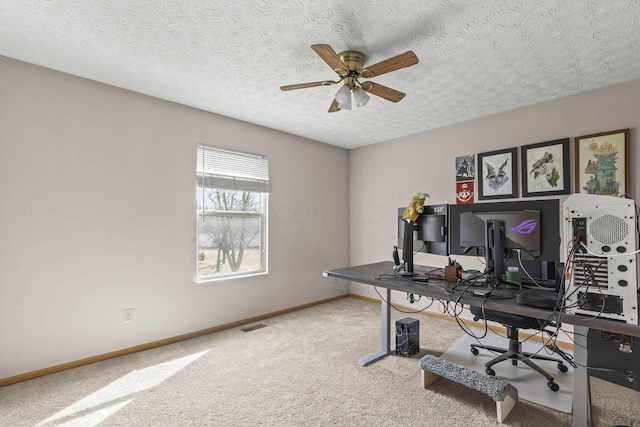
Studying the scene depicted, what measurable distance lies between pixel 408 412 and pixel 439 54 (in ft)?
8.09

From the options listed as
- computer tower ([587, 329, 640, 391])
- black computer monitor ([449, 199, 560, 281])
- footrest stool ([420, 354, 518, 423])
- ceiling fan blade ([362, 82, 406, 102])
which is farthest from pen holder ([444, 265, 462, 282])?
ceiling fan blade ([362, 82, 406, 102])

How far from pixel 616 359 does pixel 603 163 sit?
166cm

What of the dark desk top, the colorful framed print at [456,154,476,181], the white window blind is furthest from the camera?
the colorful framed print at [456,154,476,181]

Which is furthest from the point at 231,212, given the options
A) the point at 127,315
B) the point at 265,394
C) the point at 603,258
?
the point at 603,258

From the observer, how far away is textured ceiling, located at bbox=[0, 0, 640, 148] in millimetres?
1729

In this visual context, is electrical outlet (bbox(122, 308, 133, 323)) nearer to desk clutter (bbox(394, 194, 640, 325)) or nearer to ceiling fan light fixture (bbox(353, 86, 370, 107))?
desk clutter (bbox(394, 194, 640, 325))

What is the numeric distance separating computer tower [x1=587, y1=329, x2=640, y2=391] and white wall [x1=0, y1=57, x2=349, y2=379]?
125 inches

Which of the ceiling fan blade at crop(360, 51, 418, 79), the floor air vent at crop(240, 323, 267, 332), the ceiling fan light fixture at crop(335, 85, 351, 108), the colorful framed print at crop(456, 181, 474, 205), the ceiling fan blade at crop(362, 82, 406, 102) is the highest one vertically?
the ceiling fan blade at crop(360, 51, 418, 79)

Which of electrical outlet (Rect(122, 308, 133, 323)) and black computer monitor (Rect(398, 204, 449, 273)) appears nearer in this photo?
black computer monitor (Rect(398, 204, 449, 273))

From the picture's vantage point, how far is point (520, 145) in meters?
3.22

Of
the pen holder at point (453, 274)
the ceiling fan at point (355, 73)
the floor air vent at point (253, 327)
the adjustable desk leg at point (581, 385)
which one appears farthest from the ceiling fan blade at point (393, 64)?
the floor air vent at point (253, 327)

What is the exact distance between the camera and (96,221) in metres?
2.67

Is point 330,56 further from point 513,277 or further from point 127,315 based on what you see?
point 127,315

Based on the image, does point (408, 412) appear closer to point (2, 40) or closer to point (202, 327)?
point (202, 327)
